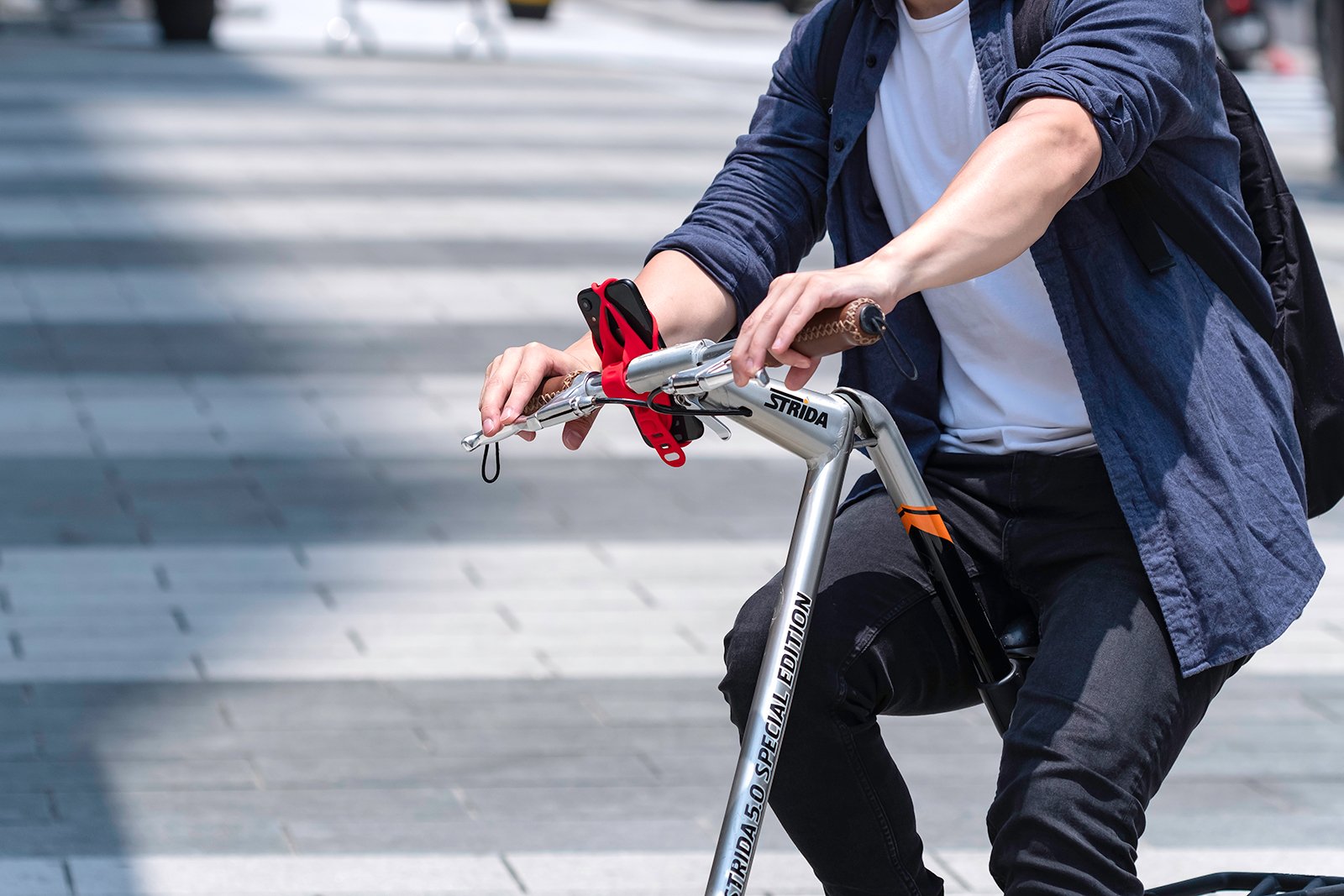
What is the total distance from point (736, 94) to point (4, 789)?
1412cm

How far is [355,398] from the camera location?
23.3 ft

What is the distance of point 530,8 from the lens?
88.4 ft

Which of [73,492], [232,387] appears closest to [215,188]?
[232,387]

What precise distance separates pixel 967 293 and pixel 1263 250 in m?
0.39

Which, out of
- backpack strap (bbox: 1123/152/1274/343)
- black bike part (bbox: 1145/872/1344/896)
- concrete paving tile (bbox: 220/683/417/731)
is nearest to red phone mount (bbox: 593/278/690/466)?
backpack strap (bbox: 1123/152/1274/343)

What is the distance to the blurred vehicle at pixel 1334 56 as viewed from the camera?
13.5 meters

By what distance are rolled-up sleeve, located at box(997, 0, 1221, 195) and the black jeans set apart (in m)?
0.43

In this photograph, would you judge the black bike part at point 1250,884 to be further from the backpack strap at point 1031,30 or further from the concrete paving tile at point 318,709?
the concrete paving tile at point 318,709

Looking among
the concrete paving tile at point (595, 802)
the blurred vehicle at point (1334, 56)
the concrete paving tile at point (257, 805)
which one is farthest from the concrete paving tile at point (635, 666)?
the blurred vehicle at point (1334, 56)

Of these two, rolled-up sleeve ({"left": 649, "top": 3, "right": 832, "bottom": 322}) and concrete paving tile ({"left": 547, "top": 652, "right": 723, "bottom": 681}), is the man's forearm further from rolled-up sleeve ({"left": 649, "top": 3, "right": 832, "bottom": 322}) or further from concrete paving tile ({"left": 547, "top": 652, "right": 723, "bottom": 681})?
concrete paving tile ({"left": 547, "top": 652, "right": 723, "bottom": 681})

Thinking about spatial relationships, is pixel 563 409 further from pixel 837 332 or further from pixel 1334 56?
pixel 1334 56

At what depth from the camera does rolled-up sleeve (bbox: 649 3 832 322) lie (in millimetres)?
2484

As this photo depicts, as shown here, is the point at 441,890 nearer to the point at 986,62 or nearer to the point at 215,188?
the point at 986,62

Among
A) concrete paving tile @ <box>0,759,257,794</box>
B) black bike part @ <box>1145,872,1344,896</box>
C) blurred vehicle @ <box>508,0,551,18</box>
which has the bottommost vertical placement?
blurred vehicle @ <box>508,0,551,18</box>
